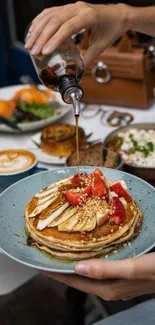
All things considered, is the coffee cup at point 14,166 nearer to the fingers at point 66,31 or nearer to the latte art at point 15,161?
the latte art at point 15,161

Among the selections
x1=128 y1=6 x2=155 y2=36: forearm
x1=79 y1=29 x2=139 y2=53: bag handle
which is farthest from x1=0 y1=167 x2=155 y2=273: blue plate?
x1=79 y1=29 x2=139 y2=53: bag handle

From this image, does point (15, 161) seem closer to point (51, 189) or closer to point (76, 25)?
point (51, 189)

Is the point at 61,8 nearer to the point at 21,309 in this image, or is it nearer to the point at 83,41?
the point at 83,41

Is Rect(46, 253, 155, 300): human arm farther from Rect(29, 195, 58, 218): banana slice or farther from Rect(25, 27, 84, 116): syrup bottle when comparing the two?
Rect(25, 27, 84, 116): syrup bottle

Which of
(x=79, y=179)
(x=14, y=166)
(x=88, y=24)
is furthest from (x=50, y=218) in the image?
(x=88, y=24)

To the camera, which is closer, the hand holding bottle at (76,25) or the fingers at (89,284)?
the fingers at (89,284)

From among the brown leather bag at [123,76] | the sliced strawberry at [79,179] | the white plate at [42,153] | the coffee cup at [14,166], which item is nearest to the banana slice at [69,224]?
the sliced strawberry at [79,179]
